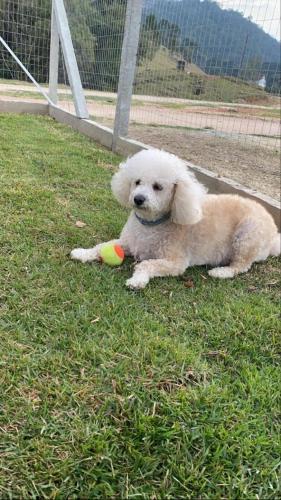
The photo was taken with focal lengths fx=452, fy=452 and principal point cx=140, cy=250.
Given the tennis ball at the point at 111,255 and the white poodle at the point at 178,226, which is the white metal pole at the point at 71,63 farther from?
the tennis ball at the point at 111,255

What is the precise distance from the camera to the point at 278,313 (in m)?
2.38

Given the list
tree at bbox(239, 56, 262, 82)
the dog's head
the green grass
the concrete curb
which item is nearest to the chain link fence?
tree at bbox(239, 56, 262, 82)

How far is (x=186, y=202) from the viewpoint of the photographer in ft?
8.39

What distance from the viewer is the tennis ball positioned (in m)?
2.64

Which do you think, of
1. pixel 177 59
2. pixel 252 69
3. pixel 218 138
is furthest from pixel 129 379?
pixel 218 138

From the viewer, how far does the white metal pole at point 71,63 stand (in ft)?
22.2

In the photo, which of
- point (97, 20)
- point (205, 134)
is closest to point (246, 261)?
point (205, 134)

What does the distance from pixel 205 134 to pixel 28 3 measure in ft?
13.1

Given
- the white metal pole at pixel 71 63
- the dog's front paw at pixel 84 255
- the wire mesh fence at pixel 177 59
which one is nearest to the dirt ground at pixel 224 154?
the wire mesh fence at pixel 177 59

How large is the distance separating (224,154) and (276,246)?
9.27 feet

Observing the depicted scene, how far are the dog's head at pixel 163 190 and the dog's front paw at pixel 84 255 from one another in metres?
0.36

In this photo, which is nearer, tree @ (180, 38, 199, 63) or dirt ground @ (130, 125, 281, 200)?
dirt ground @ (130, 125, 281, 200)

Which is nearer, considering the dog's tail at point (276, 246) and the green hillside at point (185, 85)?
the dog's tail at point (276, 246)

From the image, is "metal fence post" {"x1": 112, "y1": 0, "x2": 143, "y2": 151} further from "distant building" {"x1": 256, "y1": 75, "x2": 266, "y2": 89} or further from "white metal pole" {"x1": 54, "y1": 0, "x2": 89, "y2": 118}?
"distant building" {"x1": 256, "y1": 75, "x2": 266, "y2": 89}
